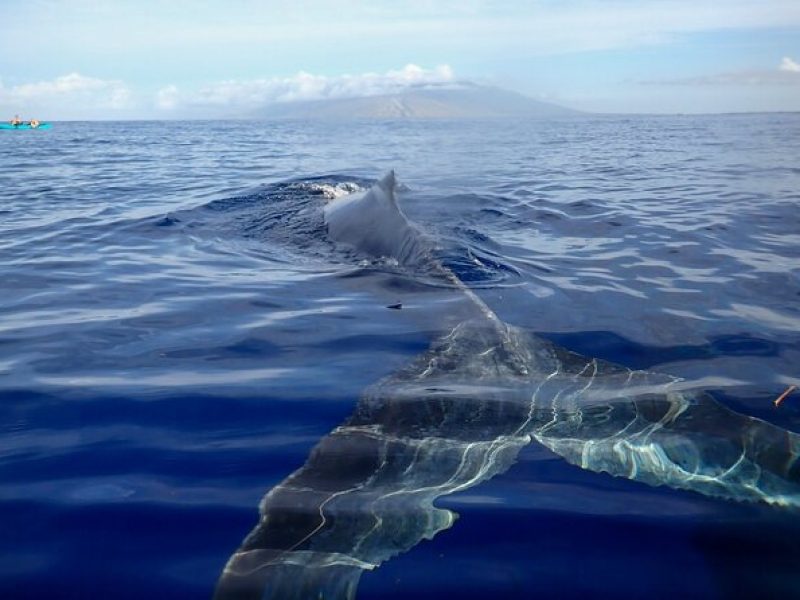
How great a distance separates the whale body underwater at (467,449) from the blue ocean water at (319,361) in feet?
0.55

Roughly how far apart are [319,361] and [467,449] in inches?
97.2

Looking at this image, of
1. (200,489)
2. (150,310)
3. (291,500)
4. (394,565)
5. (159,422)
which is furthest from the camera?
(150,310)

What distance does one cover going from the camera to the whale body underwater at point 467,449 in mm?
3859

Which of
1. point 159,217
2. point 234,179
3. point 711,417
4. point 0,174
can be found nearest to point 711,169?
point 234,179

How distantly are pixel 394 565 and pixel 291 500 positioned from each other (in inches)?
33.6

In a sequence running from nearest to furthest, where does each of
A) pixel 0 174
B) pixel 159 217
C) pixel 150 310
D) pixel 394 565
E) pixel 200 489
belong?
pixel 394 565 → pixel 200 489 → pixel 150 310 → pixel 159 217 → pixel 0 174

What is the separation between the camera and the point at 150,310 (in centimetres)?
875

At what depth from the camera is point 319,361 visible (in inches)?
281

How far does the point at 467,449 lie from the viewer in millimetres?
5102

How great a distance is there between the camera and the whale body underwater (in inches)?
152

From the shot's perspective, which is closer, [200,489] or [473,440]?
[200,489]

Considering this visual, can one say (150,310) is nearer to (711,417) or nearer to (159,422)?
(159,422)

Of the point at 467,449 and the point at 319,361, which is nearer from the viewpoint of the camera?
the point at 467,449

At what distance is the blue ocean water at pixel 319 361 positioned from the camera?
3.94 meters
